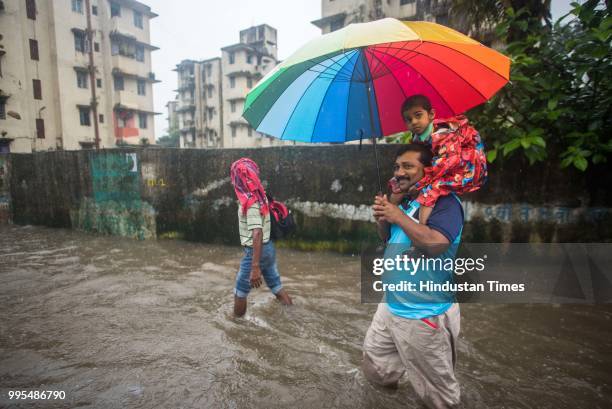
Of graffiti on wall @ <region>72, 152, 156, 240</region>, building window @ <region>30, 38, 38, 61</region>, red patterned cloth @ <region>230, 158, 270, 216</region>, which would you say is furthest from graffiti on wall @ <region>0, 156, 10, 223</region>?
building window @ <region>30, 38, 38, 61</region>

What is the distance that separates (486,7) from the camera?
5.25 m

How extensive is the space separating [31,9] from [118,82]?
6.92m

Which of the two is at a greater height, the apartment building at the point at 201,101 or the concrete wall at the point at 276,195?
the apartment building at the point at 201,101

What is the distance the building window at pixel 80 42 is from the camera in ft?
81.7

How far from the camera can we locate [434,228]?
65.2 inches

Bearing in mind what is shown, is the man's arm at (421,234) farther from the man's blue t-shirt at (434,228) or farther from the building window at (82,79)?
the building window at (82,79)

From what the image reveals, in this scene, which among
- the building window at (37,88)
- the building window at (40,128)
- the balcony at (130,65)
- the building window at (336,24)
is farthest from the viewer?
the balcony at (130,65)

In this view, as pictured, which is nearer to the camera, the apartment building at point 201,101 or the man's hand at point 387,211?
the man's hand at point 387,211

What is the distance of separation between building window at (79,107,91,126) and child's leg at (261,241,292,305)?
27556mm

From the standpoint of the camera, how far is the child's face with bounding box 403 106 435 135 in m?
1.99

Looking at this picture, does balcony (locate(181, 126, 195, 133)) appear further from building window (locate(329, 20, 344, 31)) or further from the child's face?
the child's face

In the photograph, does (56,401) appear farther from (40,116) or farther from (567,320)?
(40,116)

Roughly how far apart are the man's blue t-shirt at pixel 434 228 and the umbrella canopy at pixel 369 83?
2.62 ft

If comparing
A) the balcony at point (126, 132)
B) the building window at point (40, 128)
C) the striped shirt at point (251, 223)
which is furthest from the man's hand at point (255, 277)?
the balcony at point (126, 132)
